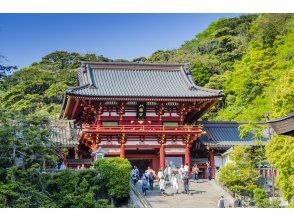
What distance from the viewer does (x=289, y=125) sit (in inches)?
331

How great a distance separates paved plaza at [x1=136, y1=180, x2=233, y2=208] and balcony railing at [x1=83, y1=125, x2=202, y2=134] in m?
3.32

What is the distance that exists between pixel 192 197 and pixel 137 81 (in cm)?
884

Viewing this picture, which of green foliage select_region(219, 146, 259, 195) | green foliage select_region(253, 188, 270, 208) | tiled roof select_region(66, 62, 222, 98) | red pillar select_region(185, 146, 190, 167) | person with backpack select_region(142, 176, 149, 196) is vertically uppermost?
tiled roof select_region(66, 62, 222, 98)

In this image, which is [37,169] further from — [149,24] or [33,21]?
[33,21]

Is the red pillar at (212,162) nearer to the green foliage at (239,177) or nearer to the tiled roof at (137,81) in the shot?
the tiled roof at (137,81)

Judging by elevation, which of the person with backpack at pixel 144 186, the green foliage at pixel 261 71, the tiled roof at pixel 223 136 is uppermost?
the green foliage at pixel 261 71

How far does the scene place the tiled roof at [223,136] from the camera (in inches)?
951

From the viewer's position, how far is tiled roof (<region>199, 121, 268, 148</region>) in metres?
24.2

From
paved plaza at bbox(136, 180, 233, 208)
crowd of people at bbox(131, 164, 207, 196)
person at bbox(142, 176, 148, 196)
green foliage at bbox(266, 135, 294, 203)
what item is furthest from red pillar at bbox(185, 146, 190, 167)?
green foliage at bbox(266, 135, 294, 203)

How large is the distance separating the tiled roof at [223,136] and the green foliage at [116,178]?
802cm

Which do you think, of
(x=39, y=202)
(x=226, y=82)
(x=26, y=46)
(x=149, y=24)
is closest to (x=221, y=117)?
(x=226, y=82)

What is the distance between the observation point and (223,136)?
25.2 m

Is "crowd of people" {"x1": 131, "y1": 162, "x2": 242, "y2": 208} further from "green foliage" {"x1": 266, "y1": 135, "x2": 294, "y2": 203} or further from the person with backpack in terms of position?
"green foliage" {"x1": 266, "y1": 135, "x2": 294, "y2": 203}

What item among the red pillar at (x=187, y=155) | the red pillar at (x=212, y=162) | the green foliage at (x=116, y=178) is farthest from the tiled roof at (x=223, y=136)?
the green foliage at (x=116, y=178)
